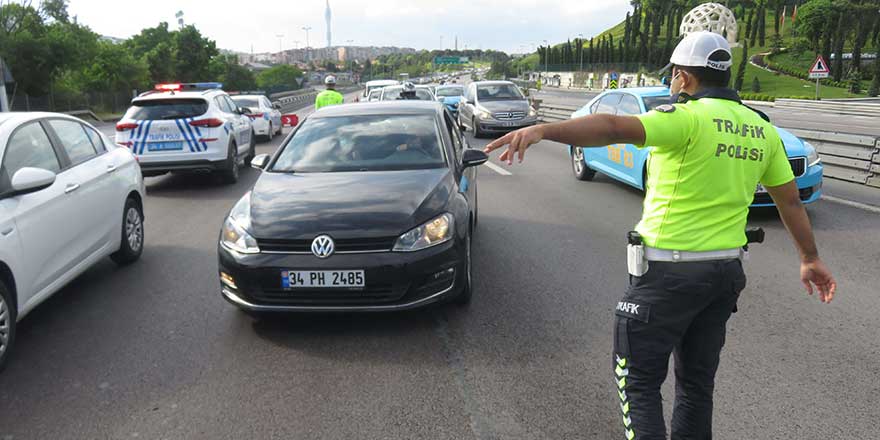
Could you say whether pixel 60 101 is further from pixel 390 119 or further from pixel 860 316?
pixel 860 316

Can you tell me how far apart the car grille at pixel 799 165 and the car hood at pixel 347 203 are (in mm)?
4794

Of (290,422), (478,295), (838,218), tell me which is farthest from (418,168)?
(838,218)

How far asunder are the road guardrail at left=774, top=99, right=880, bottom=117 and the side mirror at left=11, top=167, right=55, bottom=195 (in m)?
33.9

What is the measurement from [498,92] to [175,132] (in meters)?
13.4

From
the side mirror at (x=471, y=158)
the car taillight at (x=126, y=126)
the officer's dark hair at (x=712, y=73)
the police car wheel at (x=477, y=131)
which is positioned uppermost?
the officer's dark hair at (x=712, y=73)

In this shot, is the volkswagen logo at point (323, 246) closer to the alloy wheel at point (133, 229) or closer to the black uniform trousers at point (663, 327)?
the black uniform trousers at point (663, 327)

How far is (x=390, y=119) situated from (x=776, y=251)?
401cm

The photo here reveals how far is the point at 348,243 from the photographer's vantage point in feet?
15.0

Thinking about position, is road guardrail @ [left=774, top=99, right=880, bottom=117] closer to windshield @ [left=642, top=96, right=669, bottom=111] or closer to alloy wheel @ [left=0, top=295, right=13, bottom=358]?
windshield @ [left=642, top=96, right=669, bottom=111]

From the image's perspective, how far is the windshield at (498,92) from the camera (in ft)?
74.5

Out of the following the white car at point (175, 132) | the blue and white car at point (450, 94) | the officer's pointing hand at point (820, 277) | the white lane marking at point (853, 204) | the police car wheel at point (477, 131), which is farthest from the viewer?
the blue and white car at point (450, 94)

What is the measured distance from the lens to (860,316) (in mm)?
5066

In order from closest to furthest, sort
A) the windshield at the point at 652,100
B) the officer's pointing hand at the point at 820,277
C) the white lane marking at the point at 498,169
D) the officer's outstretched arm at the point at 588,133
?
the officer's outstretched arm at the point at 588,133 < the officer's pointing hand at the point at 820,277 < the windshield at the point at 652,100 < the white lane marking at the point at 498,169

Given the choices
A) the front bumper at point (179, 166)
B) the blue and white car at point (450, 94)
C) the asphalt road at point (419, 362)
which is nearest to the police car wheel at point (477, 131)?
the blue and white car at point (450, 94)
